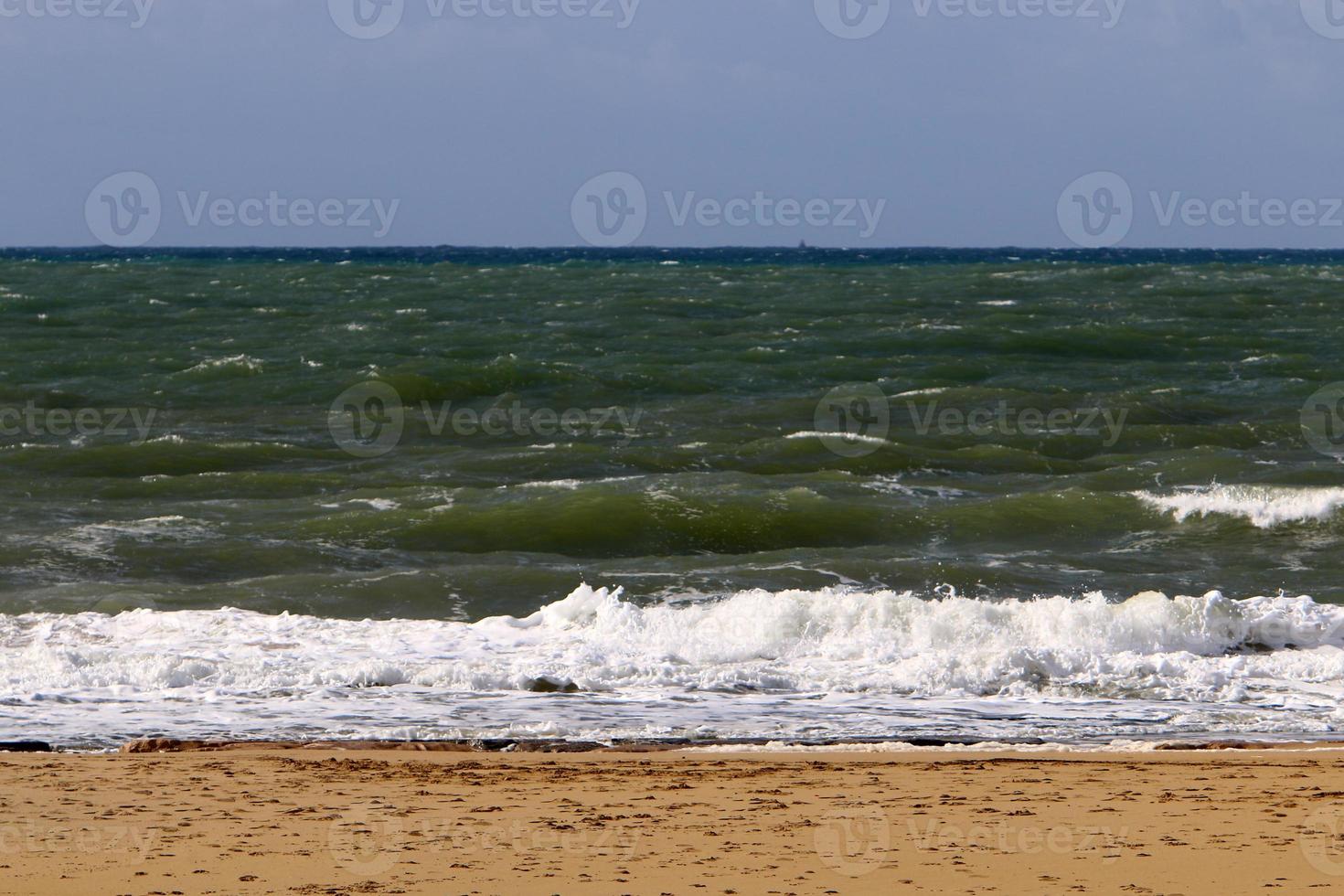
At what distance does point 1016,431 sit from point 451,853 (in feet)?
57.5

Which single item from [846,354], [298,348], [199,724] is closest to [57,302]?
[298,348]

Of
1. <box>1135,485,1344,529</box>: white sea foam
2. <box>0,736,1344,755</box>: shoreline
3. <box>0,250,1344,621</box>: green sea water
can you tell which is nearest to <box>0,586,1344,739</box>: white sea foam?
<box>0,736,1344,755</box>: shoreline

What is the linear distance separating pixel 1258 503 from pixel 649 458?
7.79 meters

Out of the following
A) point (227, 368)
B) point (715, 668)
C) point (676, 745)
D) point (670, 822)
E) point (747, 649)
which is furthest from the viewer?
point (227, 368)

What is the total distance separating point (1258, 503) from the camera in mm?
17391

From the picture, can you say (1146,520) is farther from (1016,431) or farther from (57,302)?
(57,302)

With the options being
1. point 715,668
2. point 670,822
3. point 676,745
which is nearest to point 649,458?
point 715,668

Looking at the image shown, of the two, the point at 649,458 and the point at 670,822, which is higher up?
the point at 649,458

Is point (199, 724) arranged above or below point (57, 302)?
below

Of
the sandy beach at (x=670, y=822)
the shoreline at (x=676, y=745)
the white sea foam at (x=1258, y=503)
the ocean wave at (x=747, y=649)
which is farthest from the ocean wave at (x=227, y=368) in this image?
the sandy beach at (x=670, y=822)

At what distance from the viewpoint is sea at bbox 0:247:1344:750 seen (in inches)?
418

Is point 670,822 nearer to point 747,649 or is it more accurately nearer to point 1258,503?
point 747,649

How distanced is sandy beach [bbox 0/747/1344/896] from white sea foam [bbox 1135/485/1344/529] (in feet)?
28.7

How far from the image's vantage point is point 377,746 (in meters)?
9.17
